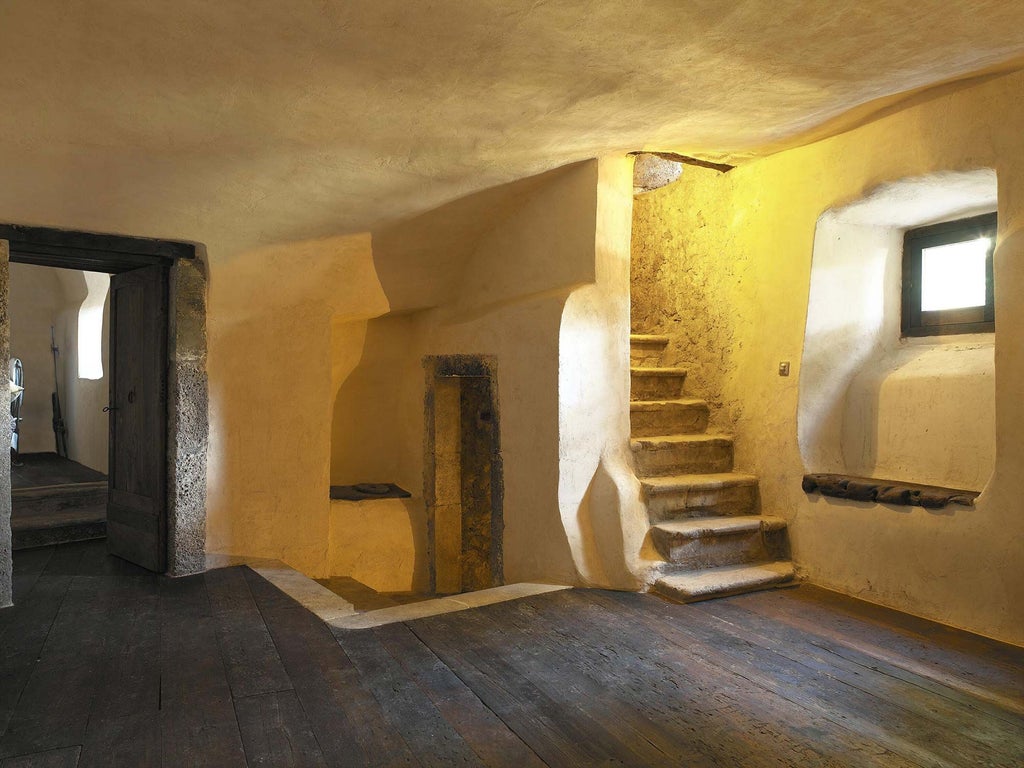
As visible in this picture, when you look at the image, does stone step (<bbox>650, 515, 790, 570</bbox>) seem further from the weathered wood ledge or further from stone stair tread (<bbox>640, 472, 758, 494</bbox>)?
the weathered wood ledge

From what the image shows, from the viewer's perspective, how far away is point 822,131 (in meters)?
3.55

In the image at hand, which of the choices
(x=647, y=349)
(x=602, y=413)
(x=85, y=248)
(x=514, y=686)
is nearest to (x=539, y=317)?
(x=602, y=413)

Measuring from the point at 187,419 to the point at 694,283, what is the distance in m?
3.23

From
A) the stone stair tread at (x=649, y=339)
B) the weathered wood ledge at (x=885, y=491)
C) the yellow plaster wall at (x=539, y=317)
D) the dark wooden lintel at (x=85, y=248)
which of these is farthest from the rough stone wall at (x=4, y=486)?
the weathered wood ledge at (x=885, y=491)

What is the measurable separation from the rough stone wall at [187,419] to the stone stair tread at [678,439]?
2.51 meters

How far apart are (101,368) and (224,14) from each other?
5931mm

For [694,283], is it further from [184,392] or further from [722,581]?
[184,392]

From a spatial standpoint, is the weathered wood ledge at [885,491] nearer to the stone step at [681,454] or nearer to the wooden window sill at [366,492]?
the stone step at [681,454]

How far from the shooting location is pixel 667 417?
4.34 m

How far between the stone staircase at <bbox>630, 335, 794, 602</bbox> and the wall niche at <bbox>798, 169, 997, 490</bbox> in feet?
1.46

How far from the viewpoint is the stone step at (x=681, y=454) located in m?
4.01

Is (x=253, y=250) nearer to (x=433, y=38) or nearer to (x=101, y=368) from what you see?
(x=433, y=38)

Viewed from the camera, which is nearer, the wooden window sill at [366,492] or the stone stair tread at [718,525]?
the stone stair tread at [718,525]

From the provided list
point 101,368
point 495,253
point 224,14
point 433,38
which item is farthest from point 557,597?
point 101,368
